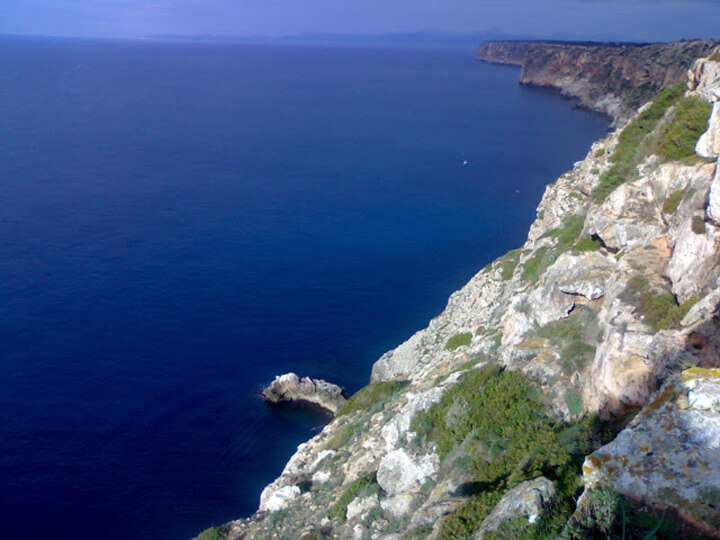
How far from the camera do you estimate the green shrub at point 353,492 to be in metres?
18.2

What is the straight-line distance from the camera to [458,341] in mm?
30141

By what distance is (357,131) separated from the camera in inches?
4783

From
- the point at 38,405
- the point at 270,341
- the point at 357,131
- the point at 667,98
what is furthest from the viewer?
the point at 357,131

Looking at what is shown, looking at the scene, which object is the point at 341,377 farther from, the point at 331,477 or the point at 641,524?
the point at 641,524

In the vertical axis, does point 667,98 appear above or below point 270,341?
above

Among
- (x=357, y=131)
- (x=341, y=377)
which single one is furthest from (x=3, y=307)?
(x=357, y=131)

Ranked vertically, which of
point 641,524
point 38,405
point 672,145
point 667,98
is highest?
point 667,98

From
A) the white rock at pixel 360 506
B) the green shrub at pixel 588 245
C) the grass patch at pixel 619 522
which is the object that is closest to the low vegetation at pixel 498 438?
the grass patch at pixel 619 522

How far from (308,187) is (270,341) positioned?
139 feet

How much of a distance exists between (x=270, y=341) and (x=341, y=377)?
8.19 metres

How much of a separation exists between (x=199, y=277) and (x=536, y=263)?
38.8 metres

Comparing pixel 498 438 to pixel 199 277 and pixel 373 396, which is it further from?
pixel 199 277

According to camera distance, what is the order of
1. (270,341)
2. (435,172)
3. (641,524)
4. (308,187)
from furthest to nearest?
(435,172), (308,187), (270,341), (641,524)

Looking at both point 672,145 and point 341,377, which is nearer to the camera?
point 672,145
